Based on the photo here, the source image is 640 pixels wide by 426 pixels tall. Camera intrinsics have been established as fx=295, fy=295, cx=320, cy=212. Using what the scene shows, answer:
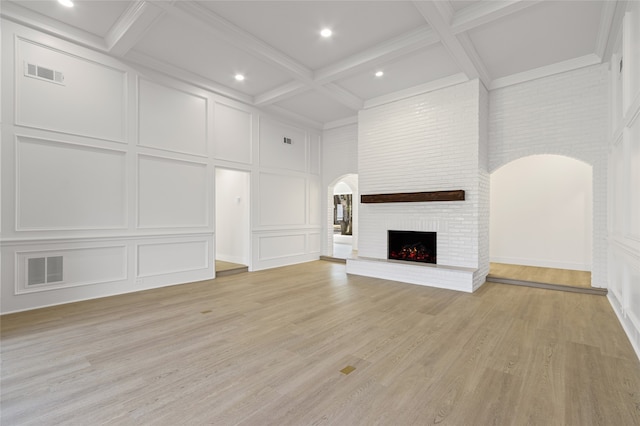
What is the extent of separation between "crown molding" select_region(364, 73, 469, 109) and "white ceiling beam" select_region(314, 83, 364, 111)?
232 millimetres

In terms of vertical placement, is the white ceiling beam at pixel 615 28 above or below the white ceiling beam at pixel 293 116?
below

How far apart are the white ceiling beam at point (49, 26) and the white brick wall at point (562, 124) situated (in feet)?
21.5

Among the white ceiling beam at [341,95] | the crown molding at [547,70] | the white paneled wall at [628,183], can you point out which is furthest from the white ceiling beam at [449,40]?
the white ceiling beam at [341,95]

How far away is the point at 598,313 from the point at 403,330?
2599 millimetres

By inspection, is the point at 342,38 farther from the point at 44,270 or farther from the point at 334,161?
the point at 44,270

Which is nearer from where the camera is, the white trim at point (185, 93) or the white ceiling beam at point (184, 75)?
the white ceiling beam at point (184, 75)

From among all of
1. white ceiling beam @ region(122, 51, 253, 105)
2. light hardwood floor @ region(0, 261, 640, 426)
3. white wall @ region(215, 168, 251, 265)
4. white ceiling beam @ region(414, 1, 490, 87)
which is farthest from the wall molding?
white ceiling beam @ region(414, 1, 490, 87)

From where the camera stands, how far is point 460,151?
5180 mm

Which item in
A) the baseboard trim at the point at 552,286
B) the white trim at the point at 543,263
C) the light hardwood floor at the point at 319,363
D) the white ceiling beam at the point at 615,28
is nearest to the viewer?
the light hardwood floor at the point at 319,363

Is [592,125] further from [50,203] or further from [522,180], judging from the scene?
[50,203]

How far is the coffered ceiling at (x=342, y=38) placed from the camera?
11.6 ft

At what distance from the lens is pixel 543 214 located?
6.43 meters

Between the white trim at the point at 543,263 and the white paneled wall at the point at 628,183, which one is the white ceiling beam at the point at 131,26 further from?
the white trim at the point at 543,263

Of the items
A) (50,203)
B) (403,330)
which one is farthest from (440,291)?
(50,203)
